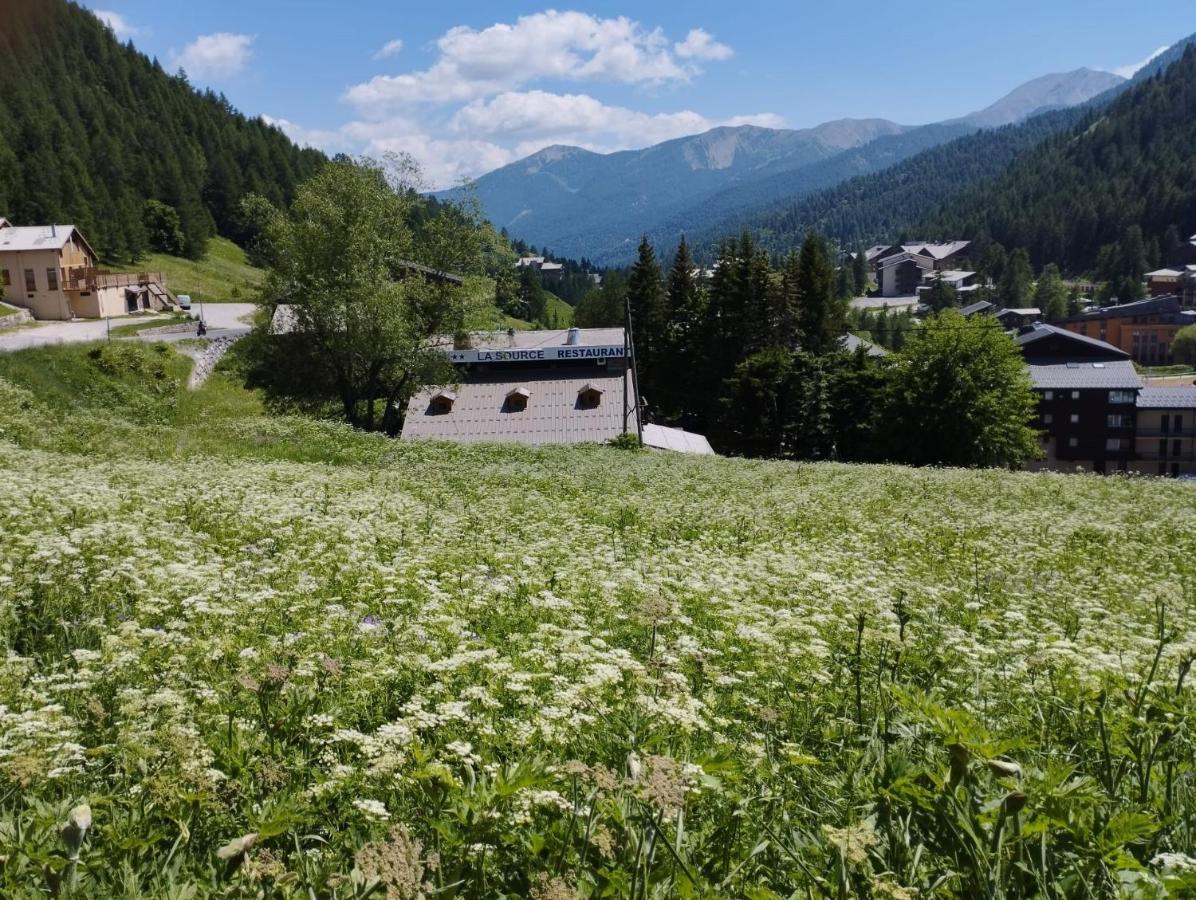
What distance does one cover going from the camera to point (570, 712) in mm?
4703

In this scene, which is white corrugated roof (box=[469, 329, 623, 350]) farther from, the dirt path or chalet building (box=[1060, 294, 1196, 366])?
chalet building (box=[1060, 294, 1196, 366])

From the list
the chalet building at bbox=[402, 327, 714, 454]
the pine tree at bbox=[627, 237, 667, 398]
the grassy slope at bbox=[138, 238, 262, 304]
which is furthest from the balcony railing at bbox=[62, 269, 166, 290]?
the pine tree at bbox=[627, 237, 667, 398]

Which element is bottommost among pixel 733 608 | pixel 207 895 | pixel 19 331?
pixel 733 608

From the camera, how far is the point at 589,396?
52.9 m

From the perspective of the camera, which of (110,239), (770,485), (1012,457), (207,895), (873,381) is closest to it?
(207,895)

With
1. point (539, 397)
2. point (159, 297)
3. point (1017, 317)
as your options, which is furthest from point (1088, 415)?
point (159, 297)

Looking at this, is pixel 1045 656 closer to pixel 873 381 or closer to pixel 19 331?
pixel 19 331

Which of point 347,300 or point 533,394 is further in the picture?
point 533,394

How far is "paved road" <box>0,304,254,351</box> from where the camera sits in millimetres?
41562

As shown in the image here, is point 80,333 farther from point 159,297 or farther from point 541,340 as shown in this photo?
point 159,297

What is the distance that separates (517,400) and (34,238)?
1776 inches

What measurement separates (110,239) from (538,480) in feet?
333

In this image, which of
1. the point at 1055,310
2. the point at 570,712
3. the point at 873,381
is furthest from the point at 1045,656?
the point at 1055,310

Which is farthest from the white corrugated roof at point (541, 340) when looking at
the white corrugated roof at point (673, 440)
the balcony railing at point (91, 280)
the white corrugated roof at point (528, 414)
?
the balcony railing at point (91, 280)
